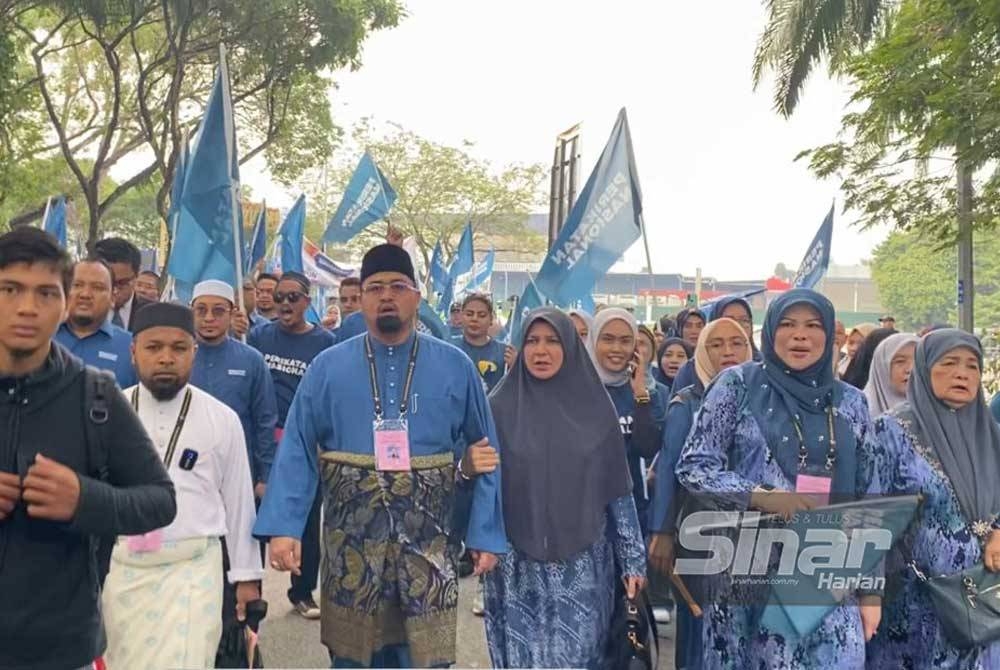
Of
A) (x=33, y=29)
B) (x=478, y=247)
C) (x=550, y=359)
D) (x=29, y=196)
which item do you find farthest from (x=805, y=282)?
(x=478, y=247)

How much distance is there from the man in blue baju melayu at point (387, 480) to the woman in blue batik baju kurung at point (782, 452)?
792 millimetres

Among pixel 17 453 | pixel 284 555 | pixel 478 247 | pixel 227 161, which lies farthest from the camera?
pixel 478 247

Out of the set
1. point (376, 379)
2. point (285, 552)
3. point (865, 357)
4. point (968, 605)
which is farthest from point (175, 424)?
point (865, 357)

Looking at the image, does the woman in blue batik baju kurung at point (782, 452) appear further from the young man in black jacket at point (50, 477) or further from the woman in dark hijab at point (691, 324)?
the woman in dark hijab at point (691, 324)

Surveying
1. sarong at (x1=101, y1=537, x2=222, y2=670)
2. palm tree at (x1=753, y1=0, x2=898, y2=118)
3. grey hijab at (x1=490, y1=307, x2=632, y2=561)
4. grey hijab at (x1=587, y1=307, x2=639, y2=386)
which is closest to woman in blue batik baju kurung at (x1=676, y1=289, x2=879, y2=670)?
grey hijab at (x1=490, y1=307, x2=632, y2=561)

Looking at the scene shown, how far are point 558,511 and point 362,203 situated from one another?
974 centimetres

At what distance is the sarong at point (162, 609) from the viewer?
317 cm

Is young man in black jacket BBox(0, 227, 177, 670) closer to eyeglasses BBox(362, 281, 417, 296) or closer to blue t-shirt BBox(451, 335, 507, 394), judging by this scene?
eyeglasses BBox(362, 281, 417, 296)

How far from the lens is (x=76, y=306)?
4266 millimetres

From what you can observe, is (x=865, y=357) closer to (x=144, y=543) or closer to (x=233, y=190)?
(x=233, y=190)

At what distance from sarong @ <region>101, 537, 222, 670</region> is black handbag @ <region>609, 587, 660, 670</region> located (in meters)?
1.46

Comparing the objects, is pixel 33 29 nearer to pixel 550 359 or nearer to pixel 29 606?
pixel 550 359

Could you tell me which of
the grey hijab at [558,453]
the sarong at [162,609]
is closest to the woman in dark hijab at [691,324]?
the grey hijab at [558,453]

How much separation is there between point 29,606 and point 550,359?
7.57 ft
